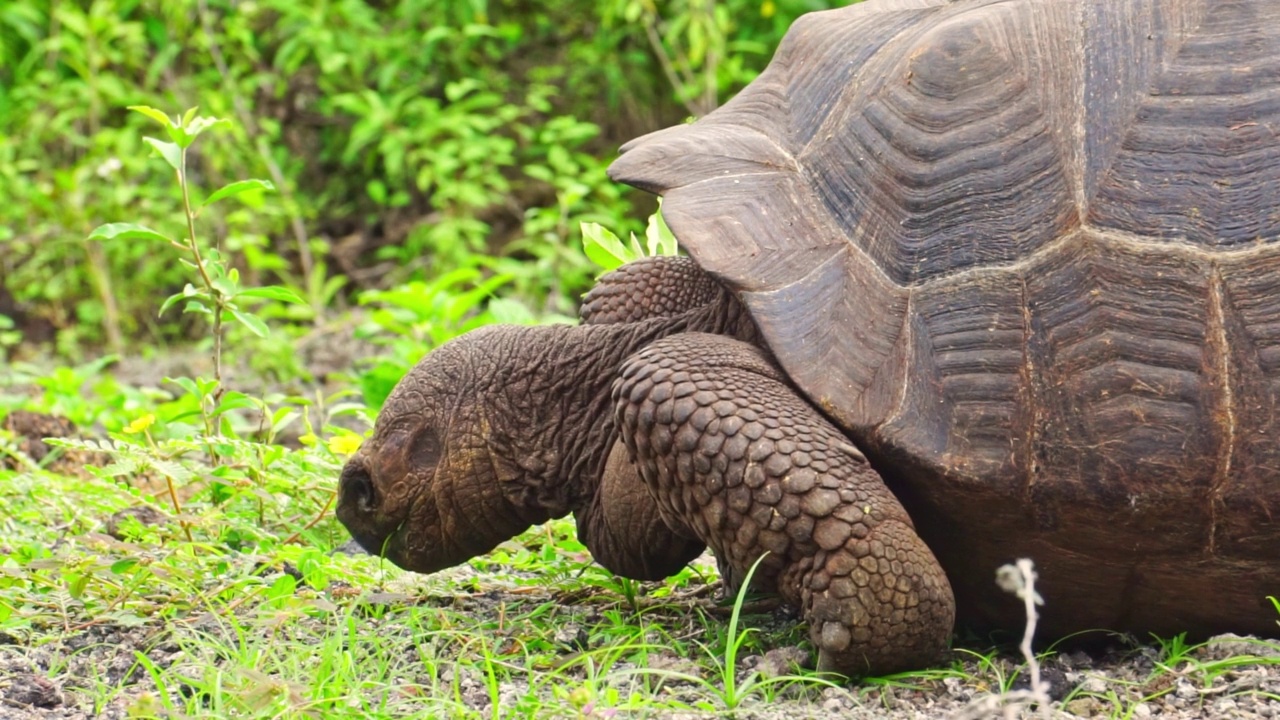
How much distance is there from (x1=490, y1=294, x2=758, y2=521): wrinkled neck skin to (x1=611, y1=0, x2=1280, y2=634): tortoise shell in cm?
56

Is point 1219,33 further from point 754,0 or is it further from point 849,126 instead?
point 754,0

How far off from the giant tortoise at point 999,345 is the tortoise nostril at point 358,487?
0.94m

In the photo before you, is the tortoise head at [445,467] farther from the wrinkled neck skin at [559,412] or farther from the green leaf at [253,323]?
the green leaf at [253,323]

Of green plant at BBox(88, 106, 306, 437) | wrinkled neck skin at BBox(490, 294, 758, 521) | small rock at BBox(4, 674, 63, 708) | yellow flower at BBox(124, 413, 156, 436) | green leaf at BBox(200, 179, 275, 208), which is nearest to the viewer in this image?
small rock at BBox(4, 674, 63, 708)

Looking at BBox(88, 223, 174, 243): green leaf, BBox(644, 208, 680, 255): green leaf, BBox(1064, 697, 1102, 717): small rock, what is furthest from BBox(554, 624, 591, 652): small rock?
BBox(644, 208, 680, 255): green leaf

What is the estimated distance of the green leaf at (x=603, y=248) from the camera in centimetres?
466

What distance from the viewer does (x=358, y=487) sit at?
3.77 m

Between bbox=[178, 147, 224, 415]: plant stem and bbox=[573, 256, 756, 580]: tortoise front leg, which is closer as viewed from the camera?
→ bbox=[573, 256, 756, 580]: tortoise front leg

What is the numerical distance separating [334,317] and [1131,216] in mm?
7214

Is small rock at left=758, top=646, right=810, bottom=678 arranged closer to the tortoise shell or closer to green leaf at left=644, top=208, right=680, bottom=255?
the tortoise shell

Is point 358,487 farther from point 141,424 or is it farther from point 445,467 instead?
point 141,424

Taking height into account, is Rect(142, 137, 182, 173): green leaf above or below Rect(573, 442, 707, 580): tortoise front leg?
above

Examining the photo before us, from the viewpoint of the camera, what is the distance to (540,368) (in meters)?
3.63

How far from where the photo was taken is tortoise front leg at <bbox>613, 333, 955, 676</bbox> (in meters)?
2.81
